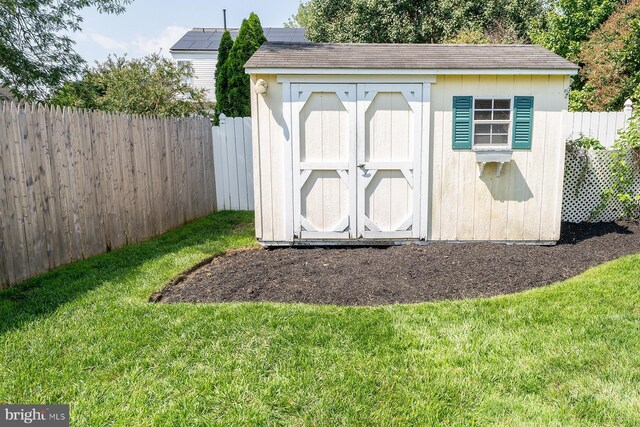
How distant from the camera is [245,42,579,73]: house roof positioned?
5770 mm

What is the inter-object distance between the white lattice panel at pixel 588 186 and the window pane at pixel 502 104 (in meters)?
2.14

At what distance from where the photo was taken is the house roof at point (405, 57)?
5770 mm

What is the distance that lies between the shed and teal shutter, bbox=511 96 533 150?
0.01 m

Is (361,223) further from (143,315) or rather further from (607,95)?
(607,95)

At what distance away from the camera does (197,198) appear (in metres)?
8.30

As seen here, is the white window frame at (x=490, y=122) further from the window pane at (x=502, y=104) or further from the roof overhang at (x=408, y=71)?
the roof overhang at (x=408, y=71)

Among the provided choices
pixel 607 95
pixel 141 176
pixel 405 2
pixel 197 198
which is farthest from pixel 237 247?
pixel 405 2

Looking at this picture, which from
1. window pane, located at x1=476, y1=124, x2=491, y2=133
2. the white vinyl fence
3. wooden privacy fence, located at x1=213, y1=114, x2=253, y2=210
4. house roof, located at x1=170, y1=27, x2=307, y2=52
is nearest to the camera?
window pane, located at x1=476, y1=124, x2=491, y2=133

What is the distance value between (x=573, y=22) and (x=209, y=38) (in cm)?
1645

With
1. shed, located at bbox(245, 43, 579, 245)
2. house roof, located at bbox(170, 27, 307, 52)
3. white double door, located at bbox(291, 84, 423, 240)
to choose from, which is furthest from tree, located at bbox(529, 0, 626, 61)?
house roof, located at bbox(170, 27, 307, 52)

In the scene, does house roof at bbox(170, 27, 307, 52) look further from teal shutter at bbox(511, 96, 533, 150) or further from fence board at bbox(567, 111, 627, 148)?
teal shutter at bbox(511, 96, 533, 150)

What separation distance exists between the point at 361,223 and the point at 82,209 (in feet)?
11.4

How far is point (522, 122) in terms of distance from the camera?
5.92 m

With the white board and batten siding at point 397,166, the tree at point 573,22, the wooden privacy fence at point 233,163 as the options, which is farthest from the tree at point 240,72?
the tree at point 573,22
